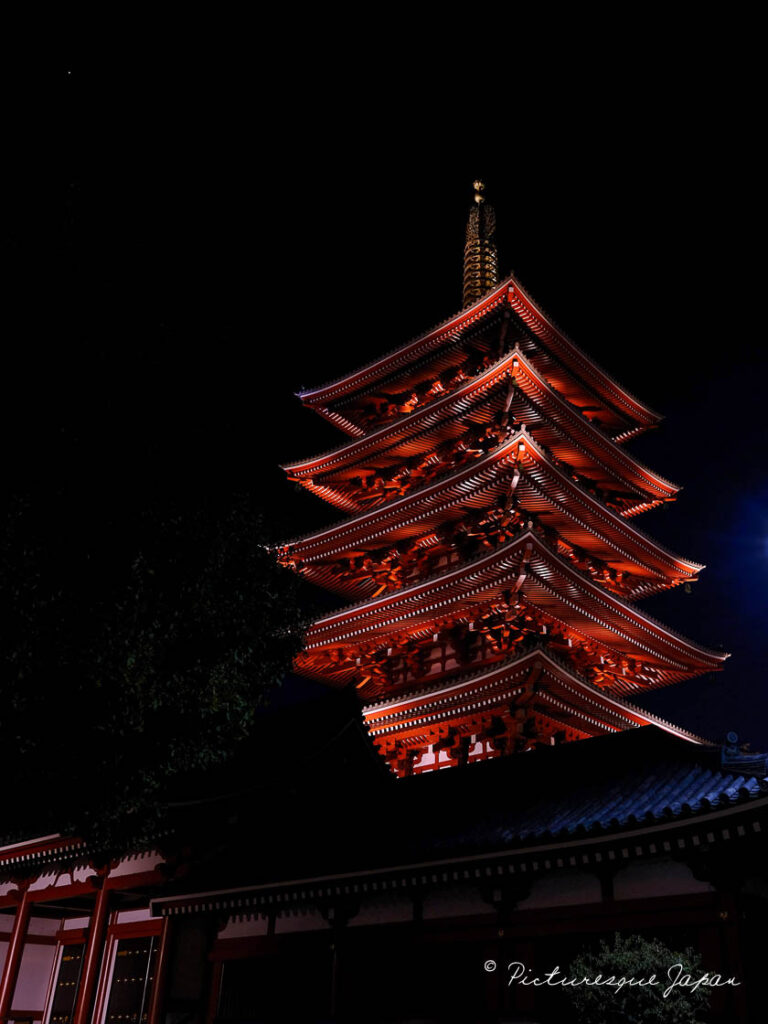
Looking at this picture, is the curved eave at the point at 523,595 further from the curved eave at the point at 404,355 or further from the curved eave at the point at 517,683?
the curved eave at the point at 404,355

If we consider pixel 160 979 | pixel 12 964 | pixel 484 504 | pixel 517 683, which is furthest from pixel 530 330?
pixel 12 964

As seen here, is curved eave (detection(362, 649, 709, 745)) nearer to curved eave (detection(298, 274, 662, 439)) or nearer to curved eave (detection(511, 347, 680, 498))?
curved eave (detection(511, 347, 680, 498))

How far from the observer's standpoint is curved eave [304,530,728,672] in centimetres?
1916

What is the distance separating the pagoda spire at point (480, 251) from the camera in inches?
1171

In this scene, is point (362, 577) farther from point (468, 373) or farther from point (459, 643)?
point (468, 373)

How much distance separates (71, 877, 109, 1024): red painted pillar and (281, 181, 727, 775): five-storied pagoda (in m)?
7.76

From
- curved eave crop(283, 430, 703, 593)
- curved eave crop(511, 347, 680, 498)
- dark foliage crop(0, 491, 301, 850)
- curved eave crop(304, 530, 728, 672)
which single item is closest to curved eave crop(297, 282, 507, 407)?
curved eave crop(511, 347, 680, 498)

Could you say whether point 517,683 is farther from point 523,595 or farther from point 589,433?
point 589,433

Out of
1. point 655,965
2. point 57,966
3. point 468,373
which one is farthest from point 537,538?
point 57,966

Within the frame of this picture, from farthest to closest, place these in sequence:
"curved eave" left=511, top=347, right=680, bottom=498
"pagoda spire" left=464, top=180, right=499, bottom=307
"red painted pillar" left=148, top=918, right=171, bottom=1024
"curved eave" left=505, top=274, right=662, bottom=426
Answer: "pagoda spire" left=464, top=180, right=499, bottom=307
"curved eave" left=505, top=274, right=662, bottom=426
"curved eave" left=511, top=347, right=680, bottom=498
"red painted pillar" left=148, top=918, right=171, bottom=1024

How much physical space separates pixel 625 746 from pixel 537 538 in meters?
7.43

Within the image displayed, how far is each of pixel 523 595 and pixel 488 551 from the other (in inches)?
67.6

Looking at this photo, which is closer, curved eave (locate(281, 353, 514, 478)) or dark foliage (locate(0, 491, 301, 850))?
dark foliage (locate(0, 491, 301, 850))

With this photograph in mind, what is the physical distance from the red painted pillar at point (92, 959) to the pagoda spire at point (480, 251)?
2188 centimetres
